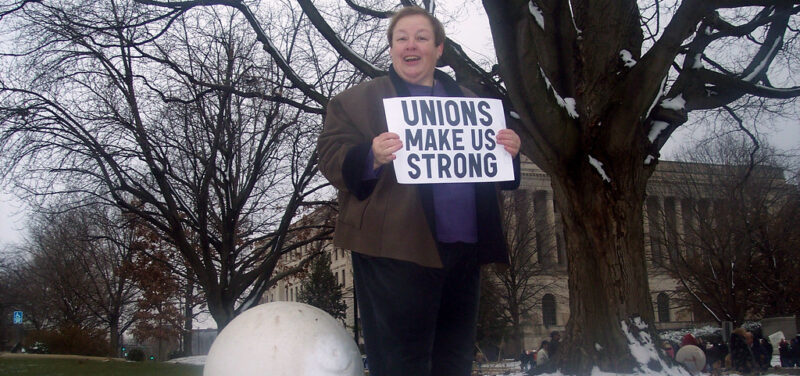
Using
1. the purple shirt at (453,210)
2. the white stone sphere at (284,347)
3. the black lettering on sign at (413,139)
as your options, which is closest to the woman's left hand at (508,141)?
the purple shirt at (453,210)

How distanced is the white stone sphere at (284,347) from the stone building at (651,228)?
13.0 meters

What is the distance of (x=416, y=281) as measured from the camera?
8.48 feet

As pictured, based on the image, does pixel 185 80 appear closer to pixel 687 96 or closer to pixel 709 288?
pixel 687 96

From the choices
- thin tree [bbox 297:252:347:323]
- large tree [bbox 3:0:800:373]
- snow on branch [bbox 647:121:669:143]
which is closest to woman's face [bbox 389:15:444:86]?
large tree [bbox 3:0:800:373]

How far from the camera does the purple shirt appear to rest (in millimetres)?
2679

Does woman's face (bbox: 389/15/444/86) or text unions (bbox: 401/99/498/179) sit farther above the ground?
woman's face (bbox: 389/15/444/86)

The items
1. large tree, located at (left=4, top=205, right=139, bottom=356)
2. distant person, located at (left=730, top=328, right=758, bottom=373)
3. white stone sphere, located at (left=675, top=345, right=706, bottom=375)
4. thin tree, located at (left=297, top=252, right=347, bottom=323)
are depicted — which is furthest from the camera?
thin tree, located at (left=297, top=252, right=347, bottom=323)

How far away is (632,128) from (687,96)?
191cm

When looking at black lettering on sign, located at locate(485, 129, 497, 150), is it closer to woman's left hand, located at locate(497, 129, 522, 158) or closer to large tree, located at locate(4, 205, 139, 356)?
woman's left hand, located at locate(497, 129, 522, 158)

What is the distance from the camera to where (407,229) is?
8.54 ft

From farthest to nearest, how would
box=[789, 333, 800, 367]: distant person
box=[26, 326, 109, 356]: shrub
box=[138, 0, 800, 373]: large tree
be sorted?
1. box=[26, 326, 109, 356]: shrub
2. box=[789, 333, 800, 367]: distant person
3. box=[138, 0, 800, 373]: large tree

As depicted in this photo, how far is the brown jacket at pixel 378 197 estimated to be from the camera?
8.55 feet

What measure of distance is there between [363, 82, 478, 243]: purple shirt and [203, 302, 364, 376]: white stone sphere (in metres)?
1.20

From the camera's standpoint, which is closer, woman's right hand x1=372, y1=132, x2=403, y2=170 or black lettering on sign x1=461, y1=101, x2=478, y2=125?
woman's right hand x1=372, y1=132, x2=403, y2=170
